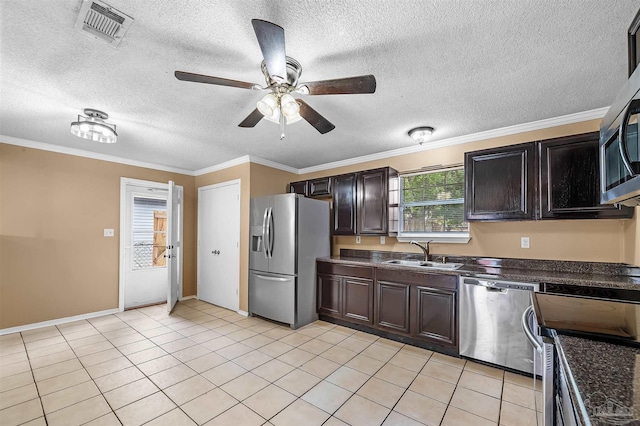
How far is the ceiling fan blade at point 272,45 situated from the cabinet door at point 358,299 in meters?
2.64

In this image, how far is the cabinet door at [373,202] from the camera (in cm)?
368

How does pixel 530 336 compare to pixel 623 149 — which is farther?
pixel 530 336

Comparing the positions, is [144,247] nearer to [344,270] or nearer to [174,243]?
[174,243]

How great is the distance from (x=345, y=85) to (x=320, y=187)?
2.75 metres

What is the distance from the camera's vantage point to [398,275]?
3168 millimetres

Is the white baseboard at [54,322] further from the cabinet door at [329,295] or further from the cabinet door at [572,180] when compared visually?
the cabinet door at [572,180]

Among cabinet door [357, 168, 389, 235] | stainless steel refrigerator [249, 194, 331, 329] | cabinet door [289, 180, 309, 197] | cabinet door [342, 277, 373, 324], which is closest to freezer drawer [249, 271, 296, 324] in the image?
stainless steel refrigerator [249, 194, 331, 329]

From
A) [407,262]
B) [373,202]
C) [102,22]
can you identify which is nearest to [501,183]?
[407,262]

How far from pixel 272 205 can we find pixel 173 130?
4.93ft

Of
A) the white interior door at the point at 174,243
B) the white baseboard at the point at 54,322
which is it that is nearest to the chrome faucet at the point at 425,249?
the white interior door at the point at 174,243

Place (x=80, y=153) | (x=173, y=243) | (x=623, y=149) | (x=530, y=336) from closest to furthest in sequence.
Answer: (x=623, y=149), (x=530, y=336), (x=80, y=153), (x=173, y=243)

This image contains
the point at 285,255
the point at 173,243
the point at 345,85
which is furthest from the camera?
the point at 173,243

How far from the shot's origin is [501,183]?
9.28ft

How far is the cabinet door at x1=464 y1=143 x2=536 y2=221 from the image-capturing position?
2.69 meters
